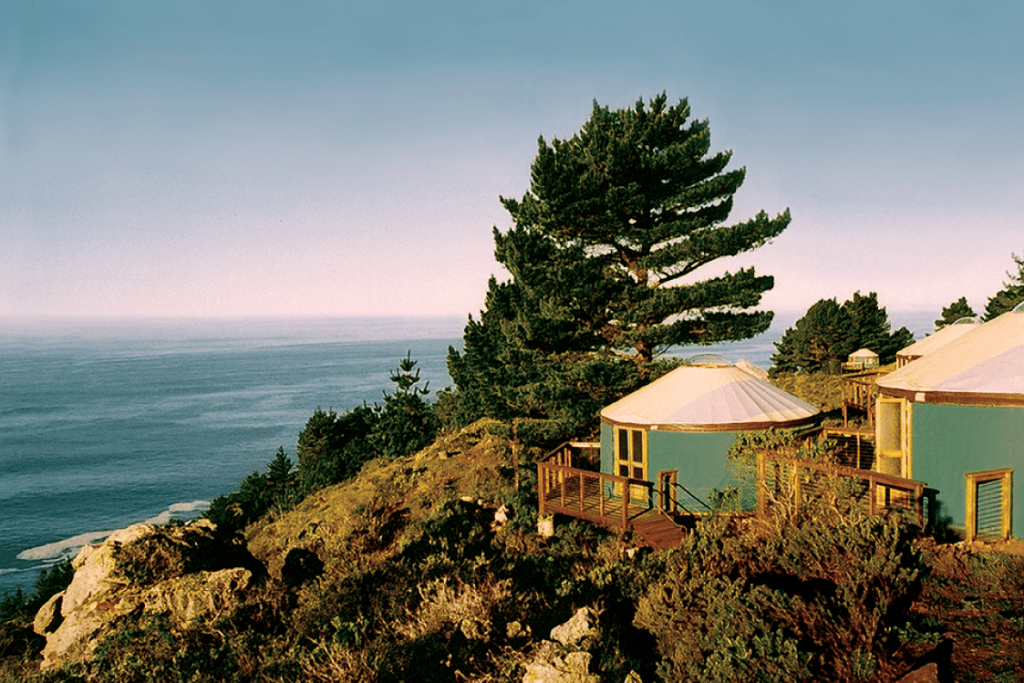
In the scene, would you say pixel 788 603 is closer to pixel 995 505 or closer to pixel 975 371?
pixel 995 505

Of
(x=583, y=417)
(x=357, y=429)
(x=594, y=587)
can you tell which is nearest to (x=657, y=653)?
(x=594, y=587)

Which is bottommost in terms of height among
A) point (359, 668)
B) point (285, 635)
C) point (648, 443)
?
point (285, 635)

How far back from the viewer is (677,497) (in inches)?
379

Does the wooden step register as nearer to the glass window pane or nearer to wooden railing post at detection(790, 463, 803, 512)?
the glass window pane

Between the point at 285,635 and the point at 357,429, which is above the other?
the point at 285,635

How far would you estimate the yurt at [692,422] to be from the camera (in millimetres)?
9484

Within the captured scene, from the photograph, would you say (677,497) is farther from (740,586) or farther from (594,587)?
(740,586)

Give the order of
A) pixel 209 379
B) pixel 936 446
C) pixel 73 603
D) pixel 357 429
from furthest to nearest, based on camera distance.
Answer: pixel 209 379 < pixel 357 429 < pixel 73 603 < pixel 936 446

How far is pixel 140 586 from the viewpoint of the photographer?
30.2ft

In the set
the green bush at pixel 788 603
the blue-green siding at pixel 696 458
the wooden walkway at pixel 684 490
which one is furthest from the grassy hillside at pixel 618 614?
the blue-green siding at pixel 696 458

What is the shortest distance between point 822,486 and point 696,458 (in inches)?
101

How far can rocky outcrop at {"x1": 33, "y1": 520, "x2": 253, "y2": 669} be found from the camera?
328 inches

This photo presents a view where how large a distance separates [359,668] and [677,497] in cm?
604

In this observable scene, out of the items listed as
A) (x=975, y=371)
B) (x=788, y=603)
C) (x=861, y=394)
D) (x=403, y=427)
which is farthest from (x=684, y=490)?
(x=403, y=427)
